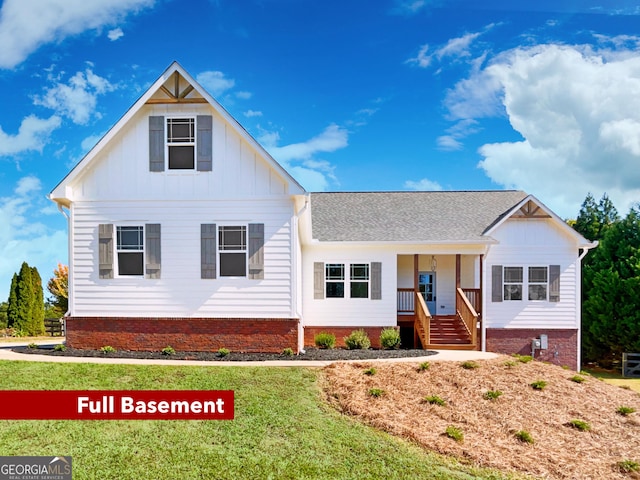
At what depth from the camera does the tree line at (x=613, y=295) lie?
837 inches

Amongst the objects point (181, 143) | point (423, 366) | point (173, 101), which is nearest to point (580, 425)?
point (423, 366)

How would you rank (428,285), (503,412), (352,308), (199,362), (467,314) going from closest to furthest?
(503,412), (199,362), (467,314), (352,308), (428,285)

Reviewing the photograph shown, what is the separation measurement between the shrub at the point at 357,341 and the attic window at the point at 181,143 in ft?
24.5

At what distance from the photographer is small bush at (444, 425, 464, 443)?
26.9 feet

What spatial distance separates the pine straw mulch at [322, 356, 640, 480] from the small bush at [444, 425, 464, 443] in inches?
2.8

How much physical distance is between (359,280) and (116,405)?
10421 mm

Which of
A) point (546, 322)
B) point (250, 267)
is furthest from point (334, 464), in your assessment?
point (546, 322)

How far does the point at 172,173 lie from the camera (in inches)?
570

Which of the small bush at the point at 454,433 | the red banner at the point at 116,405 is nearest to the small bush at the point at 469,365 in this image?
the small bush at the point at 454,433

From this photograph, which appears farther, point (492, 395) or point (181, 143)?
point (181, 143)

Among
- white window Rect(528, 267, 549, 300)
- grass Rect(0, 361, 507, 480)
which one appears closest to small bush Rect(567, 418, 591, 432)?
grass Rect(0, 361, 507, 480)

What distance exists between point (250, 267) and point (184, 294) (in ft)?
6.89

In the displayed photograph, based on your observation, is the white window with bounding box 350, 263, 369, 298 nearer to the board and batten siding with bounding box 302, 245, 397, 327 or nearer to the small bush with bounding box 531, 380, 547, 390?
the board and batten siding with bounding box 302, 245, 397, 327

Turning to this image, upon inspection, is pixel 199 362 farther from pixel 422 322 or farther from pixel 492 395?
pixel 422 322
